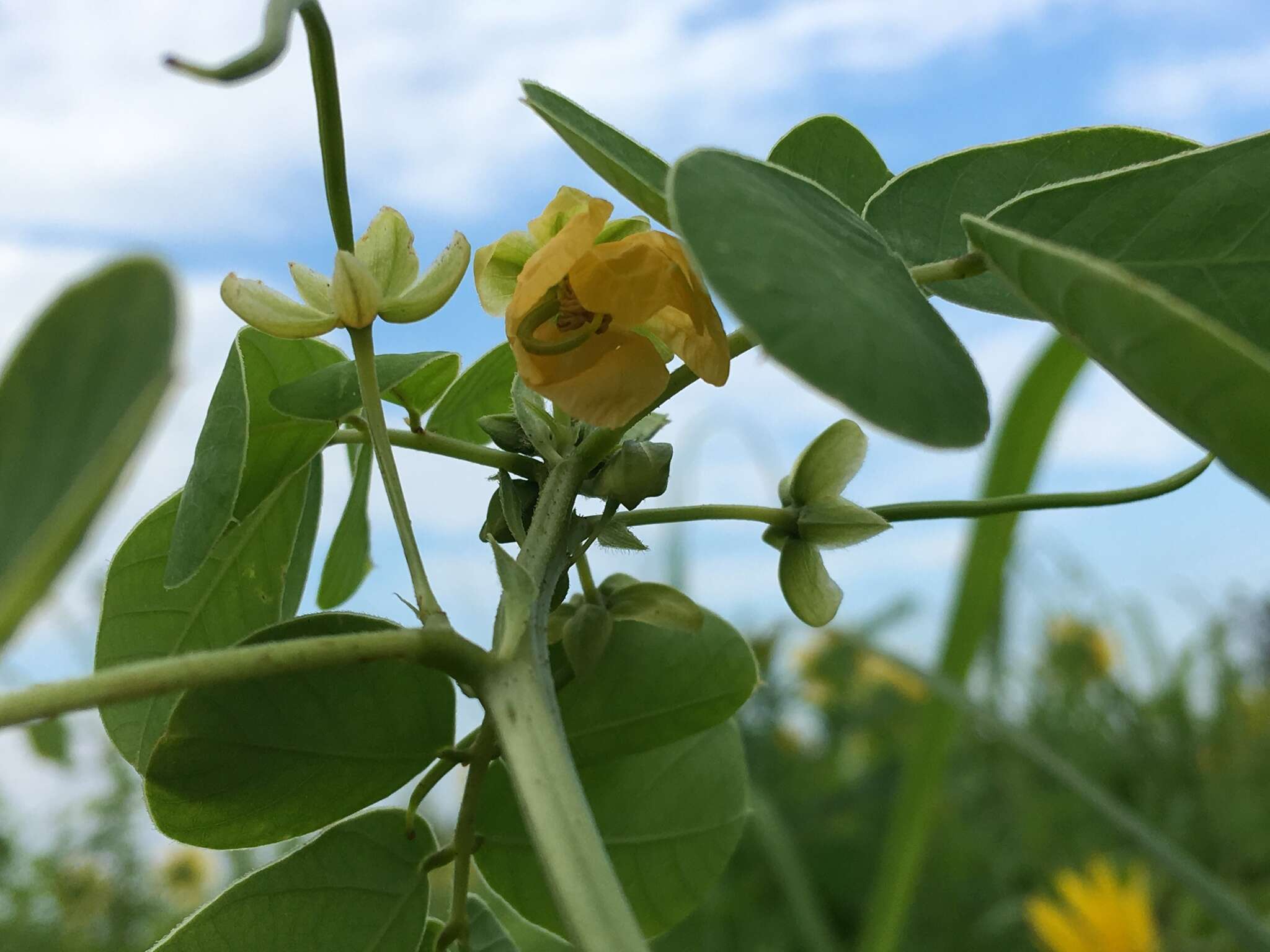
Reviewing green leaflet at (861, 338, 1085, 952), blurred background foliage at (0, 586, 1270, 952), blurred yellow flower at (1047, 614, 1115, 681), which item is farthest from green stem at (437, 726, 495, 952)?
blurred yellow flower at (1047, 614, 1115, 681)

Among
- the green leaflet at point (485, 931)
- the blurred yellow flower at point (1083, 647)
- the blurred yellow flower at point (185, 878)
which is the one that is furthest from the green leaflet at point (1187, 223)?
the blurred yellow flower at point (1083, 647)

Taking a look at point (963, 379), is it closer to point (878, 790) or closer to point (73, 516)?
point (73, 516)

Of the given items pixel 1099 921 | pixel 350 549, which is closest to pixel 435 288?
pixel 350 549

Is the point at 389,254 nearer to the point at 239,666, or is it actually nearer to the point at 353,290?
the point at 353,290

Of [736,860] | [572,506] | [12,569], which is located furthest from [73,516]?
[736,860]

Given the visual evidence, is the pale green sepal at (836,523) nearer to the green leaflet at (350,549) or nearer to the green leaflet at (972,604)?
the green leaflet at (350,549)

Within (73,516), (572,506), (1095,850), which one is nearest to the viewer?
(73,516)
